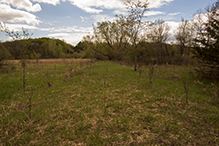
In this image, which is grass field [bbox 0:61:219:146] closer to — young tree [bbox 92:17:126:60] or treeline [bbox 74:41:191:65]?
treeline [bbox 74:41:191:65]

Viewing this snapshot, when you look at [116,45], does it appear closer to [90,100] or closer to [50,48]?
[90,100]

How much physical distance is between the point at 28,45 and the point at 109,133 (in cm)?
574

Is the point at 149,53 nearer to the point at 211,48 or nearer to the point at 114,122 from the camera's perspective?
the point at 211,48

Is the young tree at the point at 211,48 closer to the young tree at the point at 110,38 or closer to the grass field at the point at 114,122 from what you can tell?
Result: the grass field at the point at 114,122

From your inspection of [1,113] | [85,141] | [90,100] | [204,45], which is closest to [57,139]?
[85,141]

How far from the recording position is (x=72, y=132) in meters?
3.59

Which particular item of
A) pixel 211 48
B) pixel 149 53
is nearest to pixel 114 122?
pixel 211 48

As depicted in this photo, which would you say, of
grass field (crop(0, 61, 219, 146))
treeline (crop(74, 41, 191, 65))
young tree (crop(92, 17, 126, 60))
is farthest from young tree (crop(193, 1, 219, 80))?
young tree (crop(92, 17, 126, 60))

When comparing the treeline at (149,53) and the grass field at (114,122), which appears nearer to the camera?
the grass field at (114,122)

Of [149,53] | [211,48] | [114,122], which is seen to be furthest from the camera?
[149,53]

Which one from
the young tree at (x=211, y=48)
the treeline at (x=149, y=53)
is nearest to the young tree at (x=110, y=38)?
the treeline at (x=149, y=53)

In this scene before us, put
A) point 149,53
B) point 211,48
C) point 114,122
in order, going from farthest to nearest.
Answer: point 149,53, point 211,48, point 114,122

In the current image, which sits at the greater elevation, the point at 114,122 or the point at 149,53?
the point at 149,53

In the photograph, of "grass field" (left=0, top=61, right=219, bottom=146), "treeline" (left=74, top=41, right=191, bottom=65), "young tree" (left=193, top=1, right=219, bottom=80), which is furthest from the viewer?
"treeline" (left=74, top=41, right=191, bottom=65)
